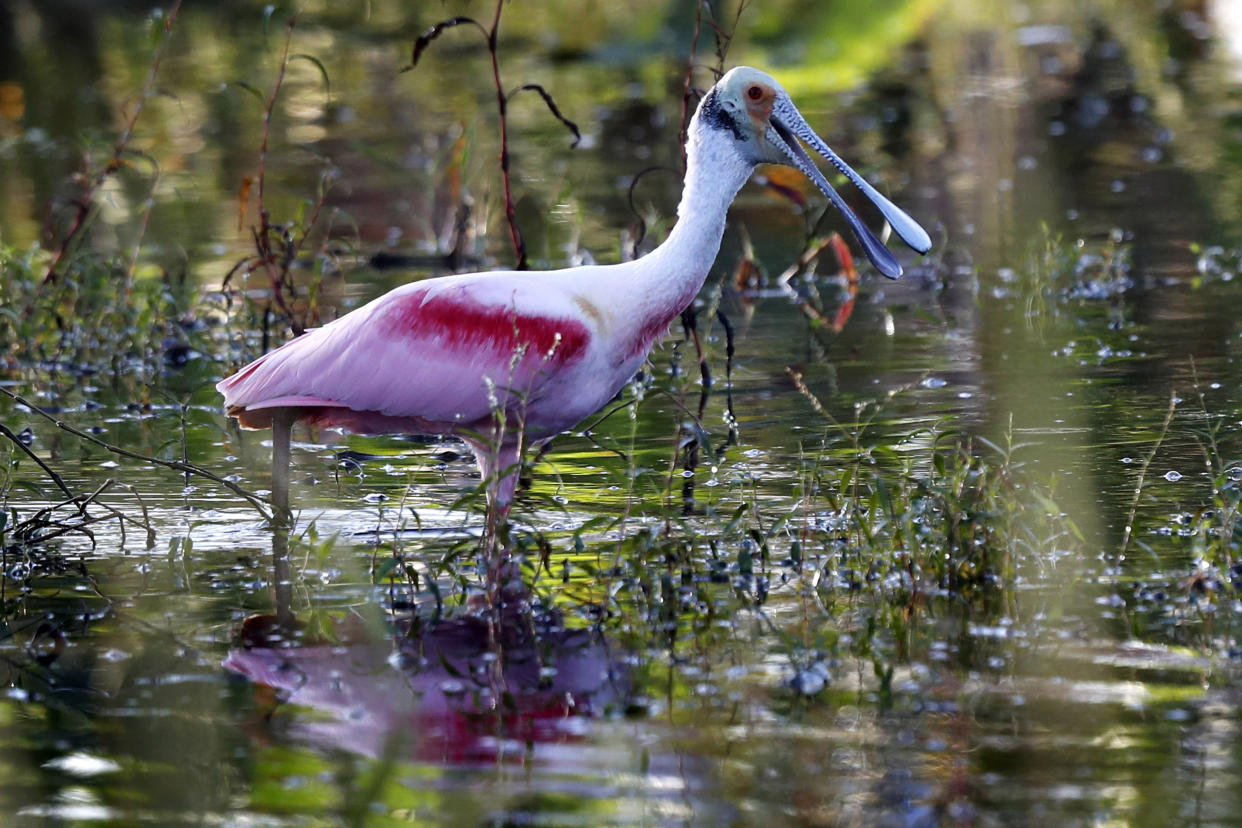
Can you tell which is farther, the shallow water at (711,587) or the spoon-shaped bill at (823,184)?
the spoon-shaped bill at (823,184)

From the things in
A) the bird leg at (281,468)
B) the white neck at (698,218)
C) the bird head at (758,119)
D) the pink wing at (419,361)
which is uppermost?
the bird head at (758,119)

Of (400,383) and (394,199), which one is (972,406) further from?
(394,199)

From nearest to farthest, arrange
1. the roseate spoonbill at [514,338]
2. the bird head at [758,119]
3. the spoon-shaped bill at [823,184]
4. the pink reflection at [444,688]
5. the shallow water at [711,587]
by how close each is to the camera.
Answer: the shallow water at [711,587]
the pink reflection at [444,688]
the roseate spoonbill at [514,338]
the bird head at [758,119]
the spoon-shaped bill at [823,184]

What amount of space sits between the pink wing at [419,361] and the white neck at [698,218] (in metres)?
0.34

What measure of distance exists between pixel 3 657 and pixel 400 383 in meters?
1.55

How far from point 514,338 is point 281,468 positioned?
1.08m

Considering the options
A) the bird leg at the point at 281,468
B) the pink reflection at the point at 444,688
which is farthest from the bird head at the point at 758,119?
the pink reflection at the point at 444,688

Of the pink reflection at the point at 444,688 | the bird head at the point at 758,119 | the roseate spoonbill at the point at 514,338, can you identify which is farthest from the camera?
the bird head at the point at 758,119

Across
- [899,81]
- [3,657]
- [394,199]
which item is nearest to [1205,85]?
[899,81]

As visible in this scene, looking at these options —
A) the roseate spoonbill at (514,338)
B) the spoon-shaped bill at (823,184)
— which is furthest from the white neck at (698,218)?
the spoon-shaped bill at (823,184)

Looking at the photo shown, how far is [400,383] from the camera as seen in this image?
21.3ft

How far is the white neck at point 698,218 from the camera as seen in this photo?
636cm

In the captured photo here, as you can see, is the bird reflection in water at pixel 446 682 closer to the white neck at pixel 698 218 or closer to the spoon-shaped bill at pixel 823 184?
the white neck at pixel 698 218

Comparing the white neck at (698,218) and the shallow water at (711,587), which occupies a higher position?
the white neck at (698,218)
